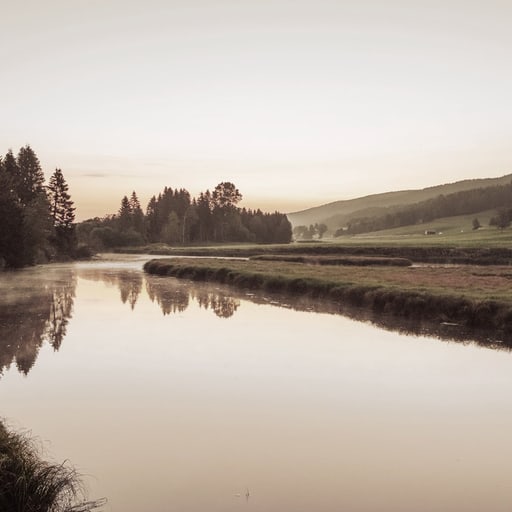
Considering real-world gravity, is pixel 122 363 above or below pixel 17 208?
below

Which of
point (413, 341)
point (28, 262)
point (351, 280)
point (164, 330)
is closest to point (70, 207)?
point (28, 262)

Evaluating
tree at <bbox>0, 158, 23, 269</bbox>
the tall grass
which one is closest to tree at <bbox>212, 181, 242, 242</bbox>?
tree at <bbox>0, 158, 23, 269</bbox>

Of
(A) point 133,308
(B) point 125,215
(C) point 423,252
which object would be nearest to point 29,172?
(B) point 125,215

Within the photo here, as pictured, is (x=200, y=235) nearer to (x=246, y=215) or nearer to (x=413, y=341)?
(x=246, y=215)

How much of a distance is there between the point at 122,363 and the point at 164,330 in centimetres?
643

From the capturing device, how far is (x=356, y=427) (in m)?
11.3

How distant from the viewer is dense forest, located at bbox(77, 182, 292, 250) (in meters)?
153

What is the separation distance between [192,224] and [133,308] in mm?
131001

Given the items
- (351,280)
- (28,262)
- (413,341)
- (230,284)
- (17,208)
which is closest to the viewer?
(413,341)

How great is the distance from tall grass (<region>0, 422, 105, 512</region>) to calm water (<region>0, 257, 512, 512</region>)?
1.28 ft

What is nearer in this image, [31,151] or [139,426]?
[139,426]

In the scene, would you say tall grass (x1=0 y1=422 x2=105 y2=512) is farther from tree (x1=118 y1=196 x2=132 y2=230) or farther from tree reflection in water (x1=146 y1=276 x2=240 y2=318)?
tree (x1=118 y1=196 x2=132 y2=230)

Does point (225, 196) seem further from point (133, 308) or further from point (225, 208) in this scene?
point (133, 308)

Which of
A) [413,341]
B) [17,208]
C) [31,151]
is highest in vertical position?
[31,151]
